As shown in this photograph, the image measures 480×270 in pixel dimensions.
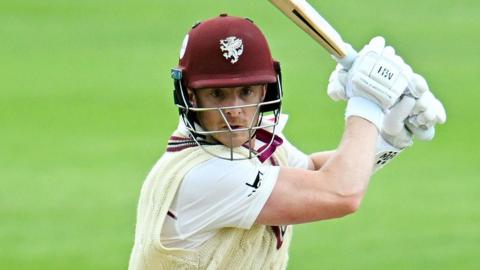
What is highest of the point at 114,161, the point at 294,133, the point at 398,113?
the point at 398,113

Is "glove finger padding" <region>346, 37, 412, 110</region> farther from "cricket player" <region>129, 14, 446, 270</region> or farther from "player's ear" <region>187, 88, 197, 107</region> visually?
"player's ear" <region>187, 88, 197, 107</region>

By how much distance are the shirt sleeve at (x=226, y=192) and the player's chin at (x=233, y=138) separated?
6 centimetres

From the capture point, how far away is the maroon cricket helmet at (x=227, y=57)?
14.5 ft

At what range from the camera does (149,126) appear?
9961mm

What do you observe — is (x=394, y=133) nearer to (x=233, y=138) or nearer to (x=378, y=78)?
(x=378, y=78)

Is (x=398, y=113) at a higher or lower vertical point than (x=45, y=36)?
higher

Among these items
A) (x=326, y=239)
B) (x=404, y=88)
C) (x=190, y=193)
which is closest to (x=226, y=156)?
(x=190, y=193)

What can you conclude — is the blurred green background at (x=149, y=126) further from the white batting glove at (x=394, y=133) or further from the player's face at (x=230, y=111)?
the player's face at (x=230, y=111)

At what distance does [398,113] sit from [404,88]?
0.20m

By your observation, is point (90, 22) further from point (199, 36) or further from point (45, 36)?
point (199, 36)

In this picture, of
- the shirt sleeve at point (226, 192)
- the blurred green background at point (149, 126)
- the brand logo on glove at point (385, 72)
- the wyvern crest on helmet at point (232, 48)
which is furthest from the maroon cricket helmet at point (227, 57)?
the blurred green background at point (149, 126)

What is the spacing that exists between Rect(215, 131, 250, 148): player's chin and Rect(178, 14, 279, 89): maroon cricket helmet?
0.60 ft

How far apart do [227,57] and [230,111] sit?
18 centimetres

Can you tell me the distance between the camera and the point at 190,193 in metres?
4.49
